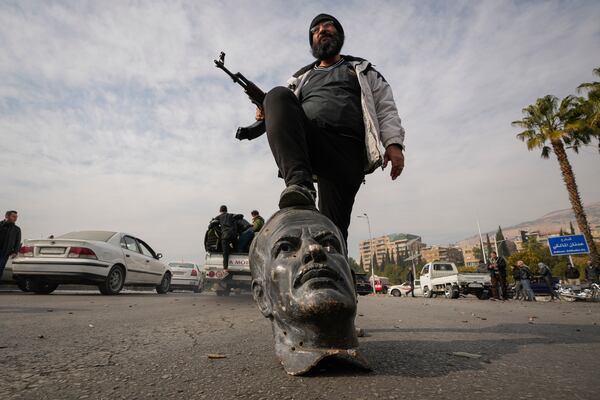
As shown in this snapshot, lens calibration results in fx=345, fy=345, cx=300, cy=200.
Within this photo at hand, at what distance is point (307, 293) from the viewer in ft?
4.14

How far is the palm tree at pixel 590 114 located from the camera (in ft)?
63.9

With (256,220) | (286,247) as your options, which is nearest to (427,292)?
(256,220)

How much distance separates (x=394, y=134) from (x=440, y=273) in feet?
65.4

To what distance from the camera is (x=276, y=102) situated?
71.6 inches

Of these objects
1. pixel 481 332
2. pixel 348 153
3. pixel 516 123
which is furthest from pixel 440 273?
pixel 348 153

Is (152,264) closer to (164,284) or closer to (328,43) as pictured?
(164,284)

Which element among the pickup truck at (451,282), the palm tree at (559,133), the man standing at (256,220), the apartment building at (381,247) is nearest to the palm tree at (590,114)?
the palm tree at (559,133)

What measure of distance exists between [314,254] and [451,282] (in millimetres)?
18052

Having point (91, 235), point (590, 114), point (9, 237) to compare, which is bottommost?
point (9, 237)

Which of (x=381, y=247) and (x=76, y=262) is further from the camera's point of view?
(x=381, y=247)

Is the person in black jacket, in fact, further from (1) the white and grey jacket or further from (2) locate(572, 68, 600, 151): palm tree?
(2) locate(572, 68, 600, 151): palm tree

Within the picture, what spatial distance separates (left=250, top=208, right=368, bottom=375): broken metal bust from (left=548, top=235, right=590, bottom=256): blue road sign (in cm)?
2467

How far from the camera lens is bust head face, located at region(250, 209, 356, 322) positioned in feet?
4.10

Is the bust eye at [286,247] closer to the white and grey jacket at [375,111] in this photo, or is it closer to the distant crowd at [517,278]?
the white and grey jacket at [375,111]
